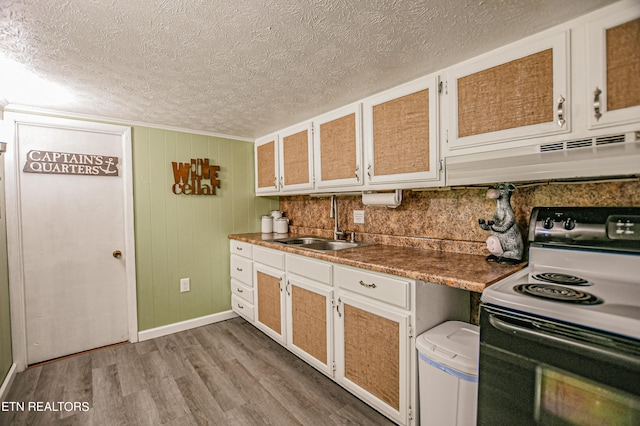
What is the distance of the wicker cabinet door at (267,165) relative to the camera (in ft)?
10.2

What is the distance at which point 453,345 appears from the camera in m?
1.40

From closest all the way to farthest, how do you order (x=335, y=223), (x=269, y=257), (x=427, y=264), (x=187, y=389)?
(x=427, y=264), (x=187, y=389), (x=269, y=257), (x=335, y=223)

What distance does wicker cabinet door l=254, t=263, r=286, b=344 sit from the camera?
8.08 feet

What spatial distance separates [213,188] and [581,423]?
3.18 m

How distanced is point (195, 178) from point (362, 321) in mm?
2304

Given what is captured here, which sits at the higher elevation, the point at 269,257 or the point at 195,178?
the point at 195,178

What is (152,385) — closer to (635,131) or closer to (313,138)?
(313,138)

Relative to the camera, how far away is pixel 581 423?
0.94 m

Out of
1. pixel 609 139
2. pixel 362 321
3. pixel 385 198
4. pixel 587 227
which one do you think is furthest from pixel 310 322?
pixel 609 139

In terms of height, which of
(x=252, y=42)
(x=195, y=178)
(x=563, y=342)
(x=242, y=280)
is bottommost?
(x=242, y=280)

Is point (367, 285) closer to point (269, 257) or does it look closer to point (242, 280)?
point (269, 257)

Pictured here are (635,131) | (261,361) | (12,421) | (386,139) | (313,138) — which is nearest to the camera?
(635,131)

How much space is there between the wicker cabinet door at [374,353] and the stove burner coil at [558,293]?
0.57 m

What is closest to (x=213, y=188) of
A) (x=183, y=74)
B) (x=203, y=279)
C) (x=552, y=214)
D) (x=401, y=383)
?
(x=203, y=279)
